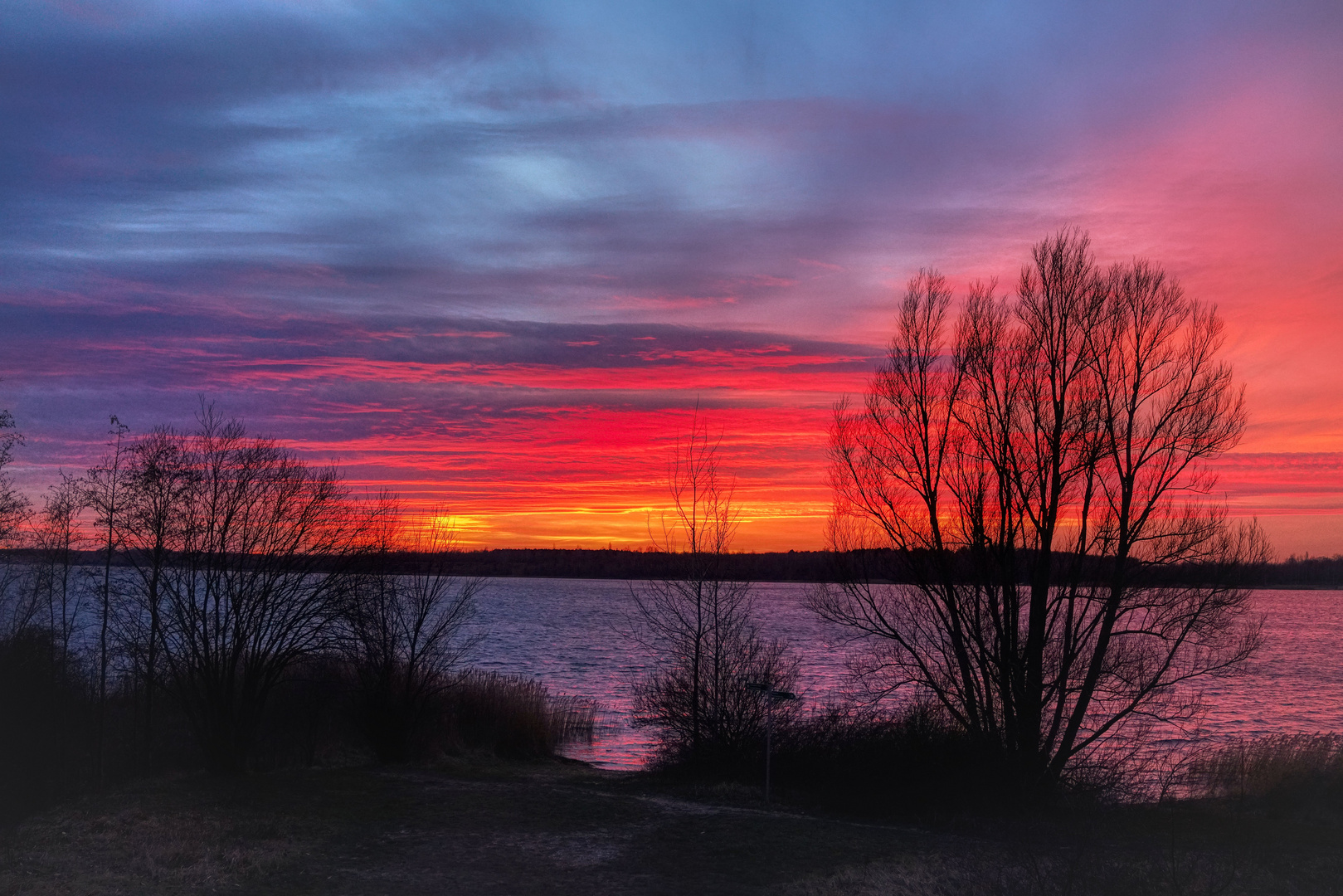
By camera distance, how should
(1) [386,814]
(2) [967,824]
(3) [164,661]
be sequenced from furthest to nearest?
(3) [164,661], (2) [967,824], (1) [386,814]

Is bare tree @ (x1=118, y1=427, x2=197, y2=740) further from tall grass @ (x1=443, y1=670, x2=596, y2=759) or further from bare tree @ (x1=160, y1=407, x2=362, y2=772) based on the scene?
tall grass @ (x1=443, y1=670, x2=596, y2=759)

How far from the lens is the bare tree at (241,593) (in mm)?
15562

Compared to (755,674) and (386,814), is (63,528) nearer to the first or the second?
(386,814)

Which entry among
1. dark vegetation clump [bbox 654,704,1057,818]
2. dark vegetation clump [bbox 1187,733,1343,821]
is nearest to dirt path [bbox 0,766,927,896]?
dark vegetation clump [bbox 654,704,1057,818]

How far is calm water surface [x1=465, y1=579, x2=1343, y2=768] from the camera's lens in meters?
28.6

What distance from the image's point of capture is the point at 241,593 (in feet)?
51.1

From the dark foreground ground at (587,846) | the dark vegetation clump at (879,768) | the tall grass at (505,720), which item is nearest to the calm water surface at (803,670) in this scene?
the tall grass at (505,720)

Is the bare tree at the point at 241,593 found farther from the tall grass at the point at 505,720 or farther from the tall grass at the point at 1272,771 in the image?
the tall grass at the point at 1272,771

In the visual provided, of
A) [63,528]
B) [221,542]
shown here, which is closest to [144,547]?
[221,542]

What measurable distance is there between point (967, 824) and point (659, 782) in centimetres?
545

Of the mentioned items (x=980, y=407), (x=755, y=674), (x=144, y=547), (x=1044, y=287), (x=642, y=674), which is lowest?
(x=642, y=674)

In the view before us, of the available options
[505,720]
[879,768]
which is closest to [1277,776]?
[879,768]

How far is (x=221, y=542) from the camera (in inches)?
619

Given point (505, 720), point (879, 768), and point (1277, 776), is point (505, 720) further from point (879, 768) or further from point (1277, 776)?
point (1277, 776)
